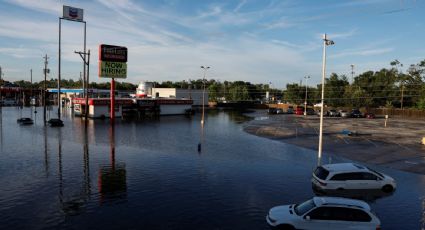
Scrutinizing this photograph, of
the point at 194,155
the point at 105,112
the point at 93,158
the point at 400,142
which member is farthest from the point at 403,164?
the point at 105,112

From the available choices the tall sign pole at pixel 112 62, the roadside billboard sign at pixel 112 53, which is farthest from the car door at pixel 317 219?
the roadside billboard sign at pixel 112 53

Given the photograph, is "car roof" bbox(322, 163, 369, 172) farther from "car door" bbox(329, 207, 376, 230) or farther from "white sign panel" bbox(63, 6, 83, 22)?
"white sign panel" bbox(63, 6, 83, 22)

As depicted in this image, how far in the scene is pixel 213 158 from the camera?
1441 inches

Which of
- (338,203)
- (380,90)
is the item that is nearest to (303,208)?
(338,203)

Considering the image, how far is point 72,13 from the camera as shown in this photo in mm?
80625

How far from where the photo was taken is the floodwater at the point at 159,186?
19266 millimetres

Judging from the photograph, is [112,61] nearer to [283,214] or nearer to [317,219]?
[283,214]

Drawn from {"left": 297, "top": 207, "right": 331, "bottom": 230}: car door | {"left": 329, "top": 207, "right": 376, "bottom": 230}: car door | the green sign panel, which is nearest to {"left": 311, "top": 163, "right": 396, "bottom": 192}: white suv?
{"left": 329, "top": 207, "right": 376, "bottom": 230}: car door

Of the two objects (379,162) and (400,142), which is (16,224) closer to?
(379,162)

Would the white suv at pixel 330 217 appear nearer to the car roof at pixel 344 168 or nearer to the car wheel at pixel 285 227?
the car wheel at pixel 285 227

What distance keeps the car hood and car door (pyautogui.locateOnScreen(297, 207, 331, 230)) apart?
0.58 metres

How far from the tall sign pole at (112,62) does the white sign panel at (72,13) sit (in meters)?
16.2

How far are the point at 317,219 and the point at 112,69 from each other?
6414cm

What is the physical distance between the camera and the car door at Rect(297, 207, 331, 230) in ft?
55.0
